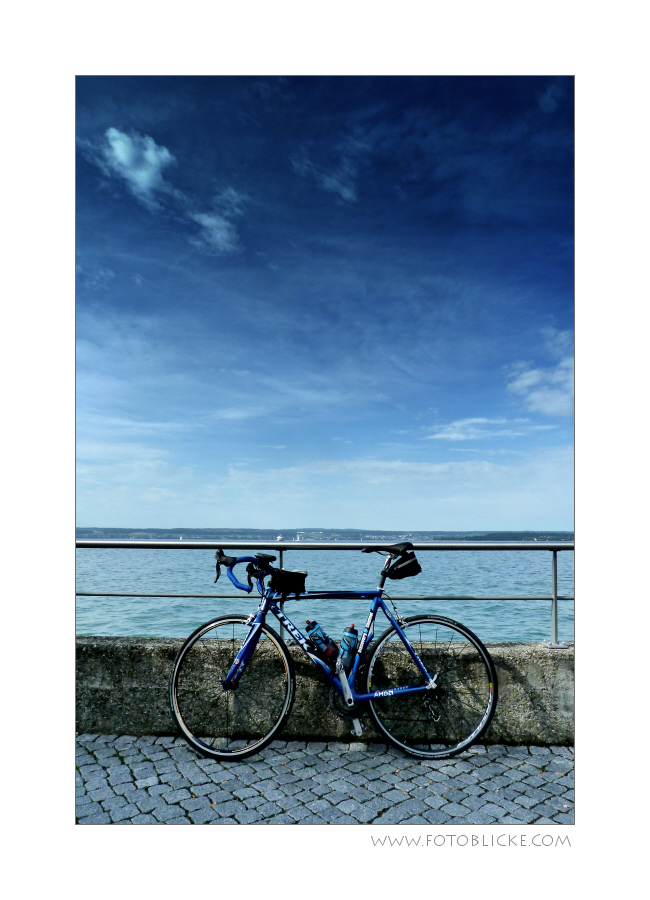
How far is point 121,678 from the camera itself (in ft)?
11.6

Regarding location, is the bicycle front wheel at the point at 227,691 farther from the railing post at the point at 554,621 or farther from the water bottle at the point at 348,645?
the railing post at the point at 554,621

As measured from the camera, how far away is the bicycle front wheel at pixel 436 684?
132 inches

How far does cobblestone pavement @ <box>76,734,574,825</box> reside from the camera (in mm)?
2635

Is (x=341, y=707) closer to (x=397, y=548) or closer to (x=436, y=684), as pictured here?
(x=436, y=684)

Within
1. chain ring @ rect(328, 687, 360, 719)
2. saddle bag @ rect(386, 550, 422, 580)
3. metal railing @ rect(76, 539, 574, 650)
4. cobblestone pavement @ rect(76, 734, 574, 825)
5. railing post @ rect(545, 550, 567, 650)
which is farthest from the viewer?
railing post @ rect(545, 550, 567, 650)

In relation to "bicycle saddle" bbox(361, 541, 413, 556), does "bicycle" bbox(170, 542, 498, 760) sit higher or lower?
lower

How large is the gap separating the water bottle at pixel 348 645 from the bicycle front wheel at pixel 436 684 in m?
0.13

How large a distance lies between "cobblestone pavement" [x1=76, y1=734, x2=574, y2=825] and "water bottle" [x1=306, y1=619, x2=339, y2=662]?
0.57 meters

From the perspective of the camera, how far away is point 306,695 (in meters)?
3.40

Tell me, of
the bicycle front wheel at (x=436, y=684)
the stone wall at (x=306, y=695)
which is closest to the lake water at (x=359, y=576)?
the bicycle front wheel at (x=436, y=684)

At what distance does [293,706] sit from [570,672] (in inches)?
67.2

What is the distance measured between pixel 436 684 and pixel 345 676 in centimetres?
57

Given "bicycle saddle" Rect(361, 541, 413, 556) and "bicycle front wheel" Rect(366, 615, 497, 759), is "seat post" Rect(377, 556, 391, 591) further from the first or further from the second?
"bicycle front wheel" Rect(366, 615, 497, 759)

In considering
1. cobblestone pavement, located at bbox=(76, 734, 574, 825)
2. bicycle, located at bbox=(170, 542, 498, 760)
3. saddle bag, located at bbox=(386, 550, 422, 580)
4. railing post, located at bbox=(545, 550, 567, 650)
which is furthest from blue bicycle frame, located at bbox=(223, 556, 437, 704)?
railing post, located at bbox=(545, 550, 567, 650)
